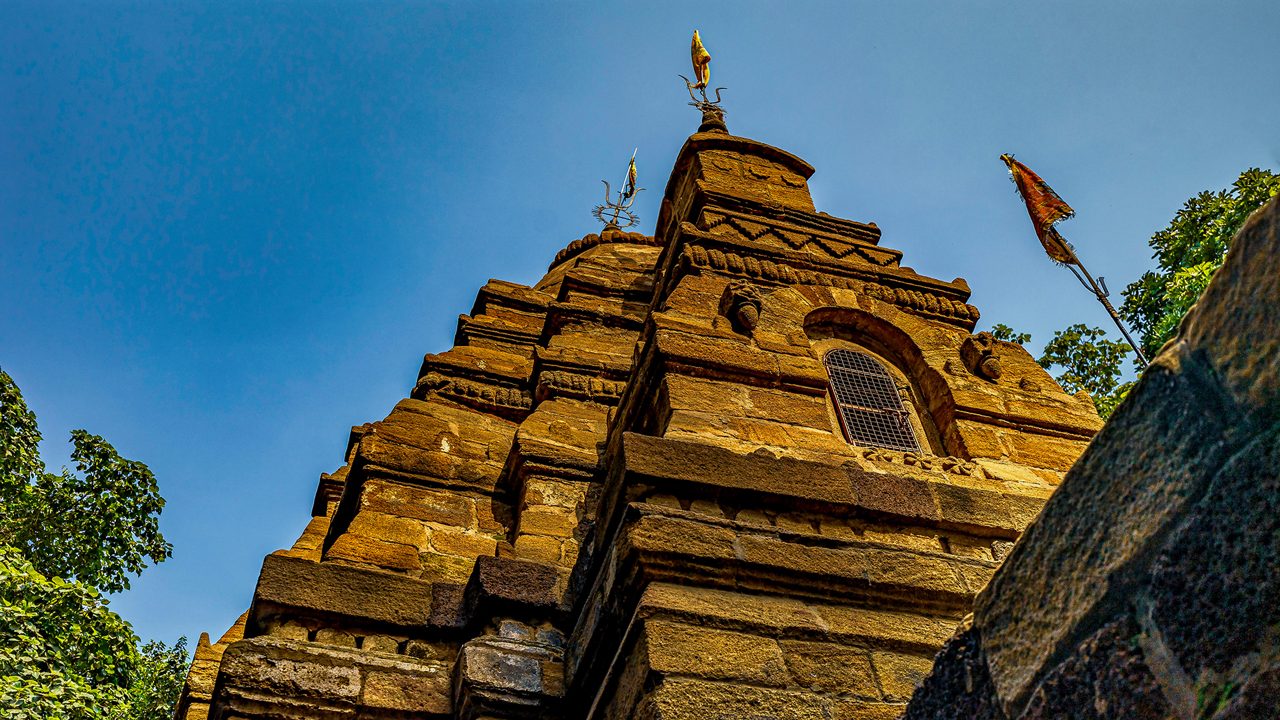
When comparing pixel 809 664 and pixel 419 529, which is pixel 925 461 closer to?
pixel 809 664

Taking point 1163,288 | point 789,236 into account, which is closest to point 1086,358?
point 1163,288

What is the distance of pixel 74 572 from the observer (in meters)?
A: 15.1

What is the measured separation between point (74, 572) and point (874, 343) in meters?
13.5

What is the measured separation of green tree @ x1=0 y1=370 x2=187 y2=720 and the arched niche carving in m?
8.79

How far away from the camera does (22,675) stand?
36.0 ft

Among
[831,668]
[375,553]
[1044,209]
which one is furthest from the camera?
[1044,209]

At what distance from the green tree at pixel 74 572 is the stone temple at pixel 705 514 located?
13.1ft

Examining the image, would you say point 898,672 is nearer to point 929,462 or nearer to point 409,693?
point 929,462

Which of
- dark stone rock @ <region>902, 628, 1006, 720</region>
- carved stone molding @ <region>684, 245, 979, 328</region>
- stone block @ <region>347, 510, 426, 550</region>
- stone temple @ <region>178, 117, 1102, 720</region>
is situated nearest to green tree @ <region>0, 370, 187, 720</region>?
stone temple @ <region>178, 117, 1102, 720</region>

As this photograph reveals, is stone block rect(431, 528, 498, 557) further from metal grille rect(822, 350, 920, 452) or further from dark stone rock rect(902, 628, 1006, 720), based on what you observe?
dark stone rock rect(902, 628, 1006, 720)

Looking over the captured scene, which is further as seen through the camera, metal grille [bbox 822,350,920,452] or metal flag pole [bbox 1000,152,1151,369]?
metal flag pole [bbox 1000,152,1151,369]

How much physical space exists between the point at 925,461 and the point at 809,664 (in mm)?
2224

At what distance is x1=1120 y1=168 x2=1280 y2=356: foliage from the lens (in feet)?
48.0

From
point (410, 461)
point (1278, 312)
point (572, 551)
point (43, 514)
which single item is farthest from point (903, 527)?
point (43, 514)
